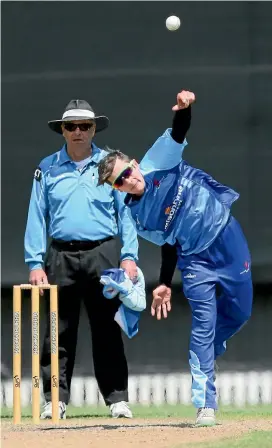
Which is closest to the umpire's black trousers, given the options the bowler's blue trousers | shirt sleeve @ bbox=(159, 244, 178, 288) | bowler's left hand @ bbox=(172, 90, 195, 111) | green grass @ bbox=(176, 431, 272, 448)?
shirt sleeve @ bbox=(159, 244, 178, 288)

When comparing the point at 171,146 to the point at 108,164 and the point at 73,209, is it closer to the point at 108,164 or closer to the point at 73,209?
the point at 108,164

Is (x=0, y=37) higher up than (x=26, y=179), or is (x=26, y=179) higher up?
(x=0, y=37)

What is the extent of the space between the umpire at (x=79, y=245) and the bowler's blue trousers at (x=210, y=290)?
862 millimetres

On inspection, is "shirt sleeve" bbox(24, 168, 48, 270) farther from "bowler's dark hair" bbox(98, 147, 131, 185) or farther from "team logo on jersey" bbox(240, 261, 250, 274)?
"team logo on jersey" bbox(240, 261, 250, 274)

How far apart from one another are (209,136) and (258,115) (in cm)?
33

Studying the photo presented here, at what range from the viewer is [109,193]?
7730 millimetres

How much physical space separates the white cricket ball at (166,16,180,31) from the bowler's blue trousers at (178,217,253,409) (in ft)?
6.25

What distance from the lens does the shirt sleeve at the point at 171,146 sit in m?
6.66

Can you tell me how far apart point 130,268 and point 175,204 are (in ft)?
3.37

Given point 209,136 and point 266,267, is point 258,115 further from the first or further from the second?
point 266,267

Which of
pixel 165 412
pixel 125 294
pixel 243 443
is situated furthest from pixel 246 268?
pixel 165 412

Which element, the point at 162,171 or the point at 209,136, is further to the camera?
the point at 209,136

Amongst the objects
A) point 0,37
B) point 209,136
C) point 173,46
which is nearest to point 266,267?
point 209,136

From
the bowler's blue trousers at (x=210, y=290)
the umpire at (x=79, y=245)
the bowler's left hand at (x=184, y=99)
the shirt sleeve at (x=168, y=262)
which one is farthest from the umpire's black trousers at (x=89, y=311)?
the bowler's left hand at (x=184, y=99)
